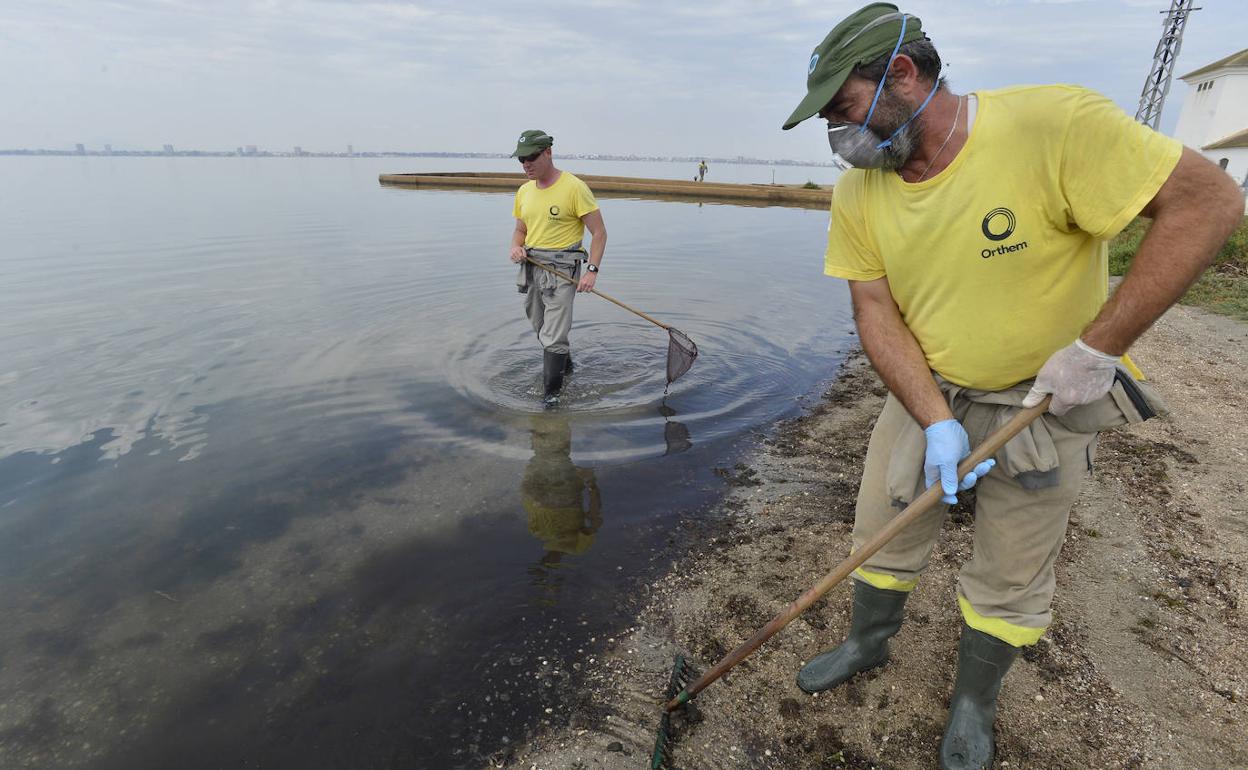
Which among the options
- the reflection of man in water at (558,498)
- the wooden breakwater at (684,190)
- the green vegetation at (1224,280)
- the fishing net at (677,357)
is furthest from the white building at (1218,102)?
the reflection of man in water at (558,498)

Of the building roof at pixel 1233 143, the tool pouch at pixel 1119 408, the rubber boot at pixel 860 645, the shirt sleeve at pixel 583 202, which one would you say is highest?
the building roof at pixel 1233 143

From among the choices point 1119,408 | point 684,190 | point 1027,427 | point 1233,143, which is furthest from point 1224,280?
point 684,190

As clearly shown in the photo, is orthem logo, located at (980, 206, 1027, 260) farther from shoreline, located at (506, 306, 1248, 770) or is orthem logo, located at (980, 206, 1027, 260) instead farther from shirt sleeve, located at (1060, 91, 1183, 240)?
shoreline, located at (506, 306, 1248, 770)

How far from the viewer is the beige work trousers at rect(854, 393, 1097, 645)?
2230mm

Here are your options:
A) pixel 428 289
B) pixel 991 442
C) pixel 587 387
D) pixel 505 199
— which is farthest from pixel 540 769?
pixel 505 199

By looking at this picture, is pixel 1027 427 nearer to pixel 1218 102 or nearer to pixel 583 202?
pixel 583 202

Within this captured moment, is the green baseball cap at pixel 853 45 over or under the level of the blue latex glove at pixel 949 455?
over

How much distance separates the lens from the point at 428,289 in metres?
12.2

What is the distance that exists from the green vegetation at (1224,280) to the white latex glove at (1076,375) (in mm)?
10310

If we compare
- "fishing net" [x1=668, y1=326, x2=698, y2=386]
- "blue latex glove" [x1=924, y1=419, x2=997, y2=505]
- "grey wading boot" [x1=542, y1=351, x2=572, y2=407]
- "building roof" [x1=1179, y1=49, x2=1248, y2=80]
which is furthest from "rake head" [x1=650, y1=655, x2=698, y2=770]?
"building roof" [x1=1179, y1=49, x2=1248, y2=80]

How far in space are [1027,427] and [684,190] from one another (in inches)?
1545

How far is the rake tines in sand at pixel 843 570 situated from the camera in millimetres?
2174

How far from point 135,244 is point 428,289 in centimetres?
1033

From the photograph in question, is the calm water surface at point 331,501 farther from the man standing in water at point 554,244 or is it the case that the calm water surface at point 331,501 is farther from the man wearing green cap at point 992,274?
the man wearing green cap at point 992,274
